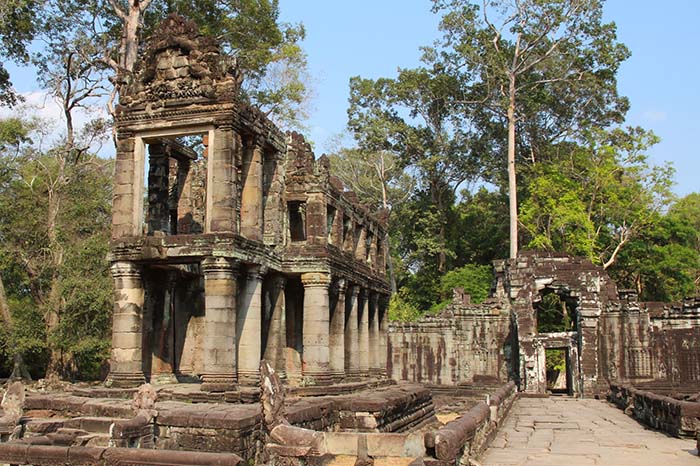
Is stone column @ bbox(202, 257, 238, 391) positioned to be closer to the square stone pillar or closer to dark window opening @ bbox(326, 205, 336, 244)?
the square stone pillar

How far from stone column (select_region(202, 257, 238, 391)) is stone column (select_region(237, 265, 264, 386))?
1.11 m

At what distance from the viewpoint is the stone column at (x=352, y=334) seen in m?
19.5

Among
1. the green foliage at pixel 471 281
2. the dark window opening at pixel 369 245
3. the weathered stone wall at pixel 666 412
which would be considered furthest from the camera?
the green foliage at pixel 471 281

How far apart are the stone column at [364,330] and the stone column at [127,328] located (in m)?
8.14

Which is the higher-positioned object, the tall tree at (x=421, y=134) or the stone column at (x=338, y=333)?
the tall tree at (x=421, y=134)

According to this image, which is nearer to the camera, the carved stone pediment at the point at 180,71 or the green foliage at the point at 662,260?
the carved stone pediment at the point at 180,71

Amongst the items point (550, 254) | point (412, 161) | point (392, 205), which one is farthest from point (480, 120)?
point (550, 254)

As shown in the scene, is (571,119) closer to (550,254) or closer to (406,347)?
(550,254)

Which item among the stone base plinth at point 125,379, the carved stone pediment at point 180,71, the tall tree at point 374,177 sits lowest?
Answer: the stone base plinth at point 125,379

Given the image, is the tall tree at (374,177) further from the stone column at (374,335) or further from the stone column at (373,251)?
the stone column at (374,335)

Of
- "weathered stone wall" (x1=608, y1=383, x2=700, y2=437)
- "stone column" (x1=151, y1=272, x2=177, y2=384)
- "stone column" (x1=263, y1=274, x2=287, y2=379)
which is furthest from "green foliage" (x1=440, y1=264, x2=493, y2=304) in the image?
"stone column" (x1=151, y1=272, x2=177, y2=384)

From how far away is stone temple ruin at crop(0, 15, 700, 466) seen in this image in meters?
8.87

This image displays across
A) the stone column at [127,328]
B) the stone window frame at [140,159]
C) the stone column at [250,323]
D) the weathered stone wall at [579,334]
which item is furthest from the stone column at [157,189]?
the weathered stone wall at [579,334]

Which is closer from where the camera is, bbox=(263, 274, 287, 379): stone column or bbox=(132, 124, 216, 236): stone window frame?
bbox=(132, 124, 216, 236): stone window frame
